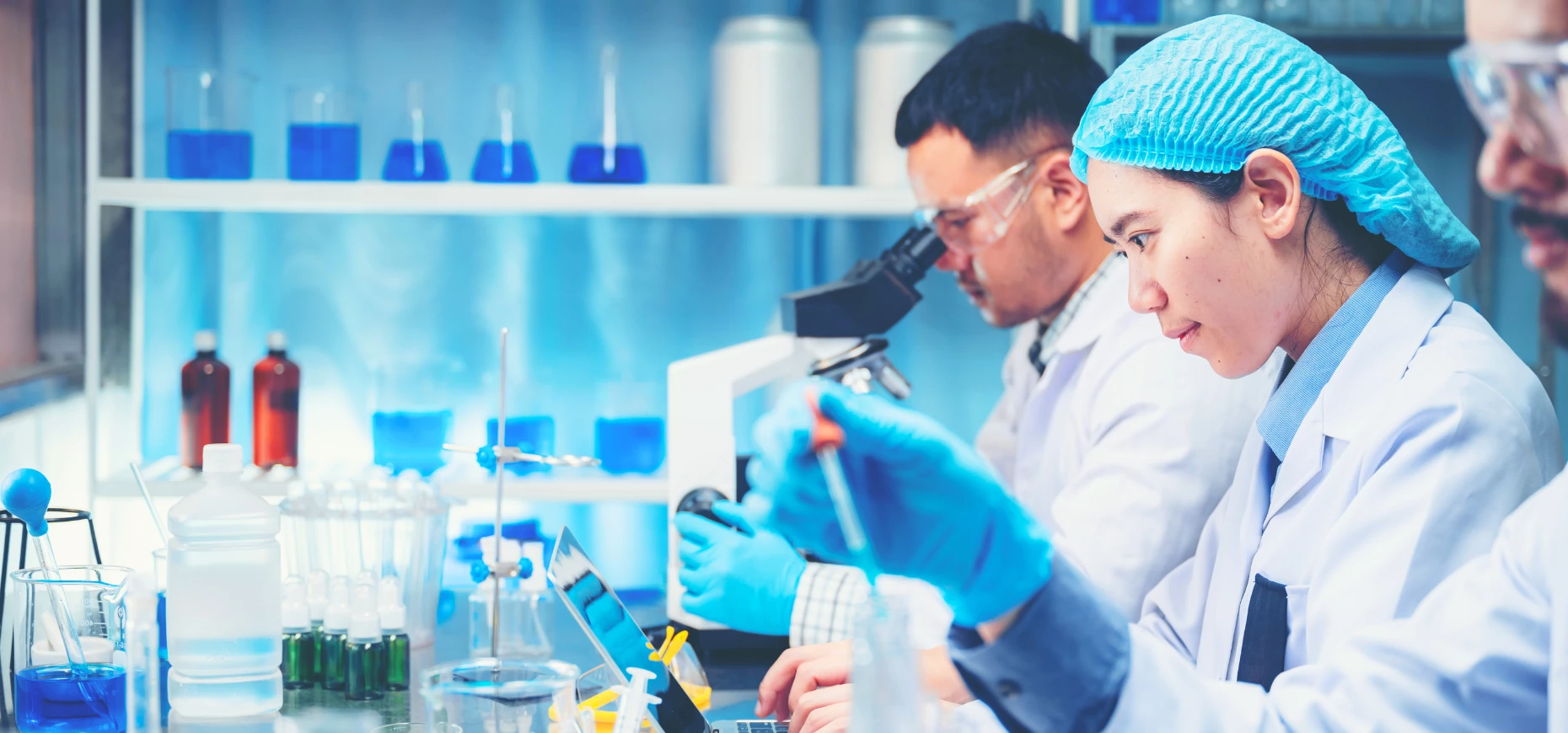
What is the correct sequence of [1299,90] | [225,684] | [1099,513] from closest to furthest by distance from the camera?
[1299,90], [225,684], [1099,513]

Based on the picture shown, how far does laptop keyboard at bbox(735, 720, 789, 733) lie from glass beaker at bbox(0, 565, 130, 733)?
2.05 ft

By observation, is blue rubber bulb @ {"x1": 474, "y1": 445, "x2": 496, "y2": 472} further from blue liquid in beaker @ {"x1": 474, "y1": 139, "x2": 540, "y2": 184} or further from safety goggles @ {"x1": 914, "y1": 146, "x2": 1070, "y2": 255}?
blue liquid in beaker @ {"x1": 474, "y1": 139, "x2": 540, "y2": 184}

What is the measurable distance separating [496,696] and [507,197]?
1.50 meters

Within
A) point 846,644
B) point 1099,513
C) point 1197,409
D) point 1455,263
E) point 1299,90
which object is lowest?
point 846,644

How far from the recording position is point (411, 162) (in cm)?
249

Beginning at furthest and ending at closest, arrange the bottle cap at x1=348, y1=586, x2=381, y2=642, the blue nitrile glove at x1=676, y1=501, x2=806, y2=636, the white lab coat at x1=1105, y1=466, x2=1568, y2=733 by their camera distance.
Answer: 1. the blue nitrile glove at x1=676, y1=501, x2=806, y2=636
2. the bottle cap at x1=348, y1=586, x2=381, y2=642
3. the white lab coat at x1=1105, y1=466, x2=1568, y2=733

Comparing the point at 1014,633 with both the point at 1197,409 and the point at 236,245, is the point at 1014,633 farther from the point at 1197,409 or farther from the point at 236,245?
the point at 236,245

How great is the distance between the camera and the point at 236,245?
9.04 feet

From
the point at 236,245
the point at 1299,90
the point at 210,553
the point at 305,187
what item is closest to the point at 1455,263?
the point at 1299,90

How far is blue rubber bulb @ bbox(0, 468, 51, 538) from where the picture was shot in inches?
48.6

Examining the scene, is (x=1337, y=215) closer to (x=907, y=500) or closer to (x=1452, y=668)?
(x=1452, y=668)

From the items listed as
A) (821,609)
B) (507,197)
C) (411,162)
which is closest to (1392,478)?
(821,609)

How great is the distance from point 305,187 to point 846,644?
1.48m

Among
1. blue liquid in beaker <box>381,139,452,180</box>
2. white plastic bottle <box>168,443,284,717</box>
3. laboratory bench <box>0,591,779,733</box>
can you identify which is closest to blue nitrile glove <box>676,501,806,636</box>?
laboratory bench <box>0,591,779,733</box>
